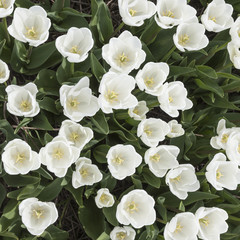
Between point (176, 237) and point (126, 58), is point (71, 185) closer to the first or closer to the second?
point (176, 237)

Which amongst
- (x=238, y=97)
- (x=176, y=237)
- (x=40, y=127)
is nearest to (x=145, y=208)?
(x=176, y=237)

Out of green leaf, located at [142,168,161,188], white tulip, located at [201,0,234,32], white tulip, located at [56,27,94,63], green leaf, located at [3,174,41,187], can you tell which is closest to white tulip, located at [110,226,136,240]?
green leaf, located at [142,168,161,188]

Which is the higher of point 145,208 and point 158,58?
point 158,58

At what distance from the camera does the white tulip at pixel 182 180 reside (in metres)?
2.16

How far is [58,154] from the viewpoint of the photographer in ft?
6.56

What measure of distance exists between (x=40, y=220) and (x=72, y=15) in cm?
126

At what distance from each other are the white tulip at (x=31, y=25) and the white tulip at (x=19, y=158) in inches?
20.7

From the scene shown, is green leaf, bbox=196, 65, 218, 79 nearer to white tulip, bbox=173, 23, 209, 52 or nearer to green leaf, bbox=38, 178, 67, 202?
white tulip, bbox=173, 23, 209, 52

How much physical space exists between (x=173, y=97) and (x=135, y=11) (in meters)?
0.54

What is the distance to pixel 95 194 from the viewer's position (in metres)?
2.30

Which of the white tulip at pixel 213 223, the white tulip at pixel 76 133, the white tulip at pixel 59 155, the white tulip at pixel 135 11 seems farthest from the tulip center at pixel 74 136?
the white tulip at pixel 213 223

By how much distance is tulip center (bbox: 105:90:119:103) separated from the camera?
2.07m

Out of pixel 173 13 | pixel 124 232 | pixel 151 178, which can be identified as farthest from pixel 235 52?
pixel 124 232

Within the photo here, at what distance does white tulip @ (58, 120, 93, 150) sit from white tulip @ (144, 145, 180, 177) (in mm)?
353
